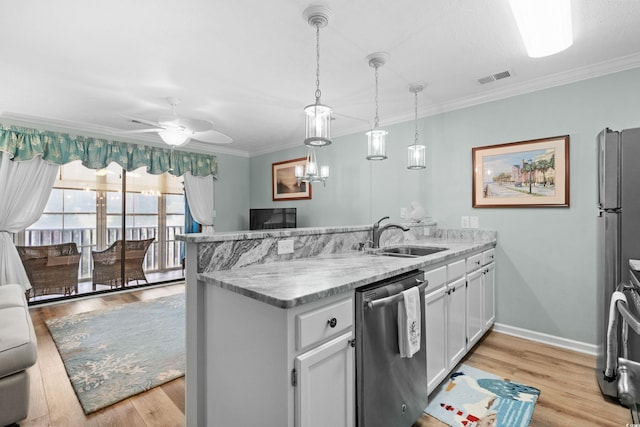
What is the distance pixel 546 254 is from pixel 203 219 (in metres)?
5.01

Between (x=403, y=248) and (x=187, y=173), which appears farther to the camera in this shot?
(x=187, y=173)

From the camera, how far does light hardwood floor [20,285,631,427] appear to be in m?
1.81

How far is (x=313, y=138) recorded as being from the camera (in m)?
1.84

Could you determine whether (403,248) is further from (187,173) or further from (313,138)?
(187,173)

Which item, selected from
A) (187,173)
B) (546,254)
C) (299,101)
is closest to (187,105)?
(299,101)

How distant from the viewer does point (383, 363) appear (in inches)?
58.8

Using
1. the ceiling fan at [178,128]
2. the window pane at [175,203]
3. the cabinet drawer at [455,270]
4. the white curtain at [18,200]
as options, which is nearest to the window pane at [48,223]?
the white curtain at [18,200]

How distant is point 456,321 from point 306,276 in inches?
54.7

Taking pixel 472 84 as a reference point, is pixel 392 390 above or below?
below

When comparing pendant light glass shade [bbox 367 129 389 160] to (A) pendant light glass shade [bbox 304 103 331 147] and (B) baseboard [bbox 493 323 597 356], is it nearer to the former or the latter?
(A) pendant light glass shade [bbox 304 103 331 147]

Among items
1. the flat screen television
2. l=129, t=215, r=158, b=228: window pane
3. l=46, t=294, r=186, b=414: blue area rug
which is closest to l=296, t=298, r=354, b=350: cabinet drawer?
l=46, t=294, r=186, b=414: blue area rug

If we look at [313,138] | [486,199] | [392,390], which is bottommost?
[392,390]

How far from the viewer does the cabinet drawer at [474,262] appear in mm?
2520

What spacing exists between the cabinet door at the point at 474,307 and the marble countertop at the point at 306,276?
0.63 metres
